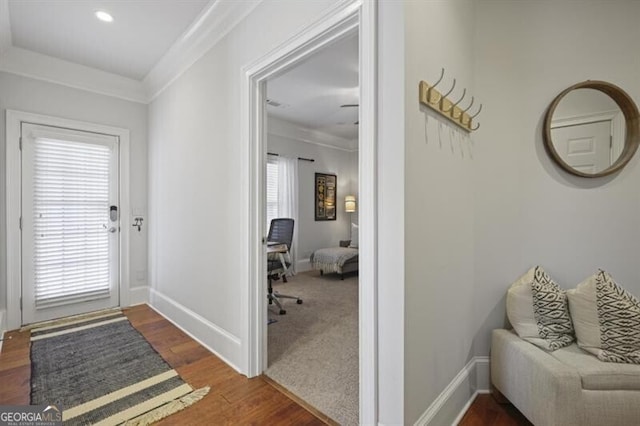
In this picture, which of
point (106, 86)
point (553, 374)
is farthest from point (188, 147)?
point (553, 374)

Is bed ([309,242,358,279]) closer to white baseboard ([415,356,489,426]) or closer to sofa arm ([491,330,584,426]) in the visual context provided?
white baseboard ([415,356,489,426])

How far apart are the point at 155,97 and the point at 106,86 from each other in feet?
1.73

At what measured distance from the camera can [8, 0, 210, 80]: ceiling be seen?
228 centimetres

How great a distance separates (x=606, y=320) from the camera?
1483 mm

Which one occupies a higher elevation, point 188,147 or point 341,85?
point 341,85

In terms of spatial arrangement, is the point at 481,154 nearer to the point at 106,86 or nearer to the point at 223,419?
the point at 223,419

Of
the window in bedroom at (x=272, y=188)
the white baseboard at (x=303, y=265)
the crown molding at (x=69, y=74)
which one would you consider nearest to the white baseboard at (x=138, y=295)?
the window in bedroom at (x=272, y=188)

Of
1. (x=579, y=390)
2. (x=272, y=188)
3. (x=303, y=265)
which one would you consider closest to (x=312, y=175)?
(x=272, y=188)

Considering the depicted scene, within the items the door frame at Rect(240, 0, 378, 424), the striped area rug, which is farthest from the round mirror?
the striped area rug

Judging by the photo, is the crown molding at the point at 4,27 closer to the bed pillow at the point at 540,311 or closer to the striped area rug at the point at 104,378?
the striped area rug at the point at 104,378

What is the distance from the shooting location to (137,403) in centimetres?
180

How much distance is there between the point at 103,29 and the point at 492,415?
411 centimetres

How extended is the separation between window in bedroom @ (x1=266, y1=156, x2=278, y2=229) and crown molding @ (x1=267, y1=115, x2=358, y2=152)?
1.76 ft

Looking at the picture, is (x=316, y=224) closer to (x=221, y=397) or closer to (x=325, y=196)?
(x=325, y=196)
